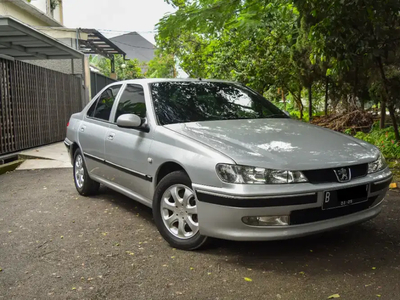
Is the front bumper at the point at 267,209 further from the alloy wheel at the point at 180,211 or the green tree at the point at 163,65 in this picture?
the green tree at the point at 163,65

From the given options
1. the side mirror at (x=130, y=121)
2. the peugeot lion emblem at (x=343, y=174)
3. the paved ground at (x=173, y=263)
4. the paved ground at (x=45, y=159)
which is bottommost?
the paved ground at (x=45, y=159)

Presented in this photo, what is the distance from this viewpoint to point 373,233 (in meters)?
4.12

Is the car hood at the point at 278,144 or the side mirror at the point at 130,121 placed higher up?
the side mirror at the point at 130,121

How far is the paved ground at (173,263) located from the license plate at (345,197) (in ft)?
1.60

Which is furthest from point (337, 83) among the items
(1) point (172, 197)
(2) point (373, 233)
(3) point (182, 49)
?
(3) point (182, 49)

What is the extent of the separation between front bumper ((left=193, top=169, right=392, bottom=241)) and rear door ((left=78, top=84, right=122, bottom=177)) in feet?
7.03

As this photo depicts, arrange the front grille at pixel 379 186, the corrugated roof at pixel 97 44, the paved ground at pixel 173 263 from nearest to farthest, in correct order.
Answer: the paved ground at pixel 173 263
the front grille at pixel 379 186
the corrugated roof at pixel 97 44

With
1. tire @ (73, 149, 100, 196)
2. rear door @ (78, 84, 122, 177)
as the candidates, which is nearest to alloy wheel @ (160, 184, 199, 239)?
rear door @ (78, 84, 122, 177)

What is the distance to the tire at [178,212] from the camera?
11.9 feet

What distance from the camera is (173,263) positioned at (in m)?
3.45

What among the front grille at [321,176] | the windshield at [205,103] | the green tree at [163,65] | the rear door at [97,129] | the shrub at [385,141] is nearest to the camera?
the front grille at [321,176]

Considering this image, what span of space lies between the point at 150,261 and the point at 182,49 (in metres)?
24.8

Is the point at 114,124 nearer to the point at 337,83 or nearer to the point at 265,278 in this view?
the point at 265,278

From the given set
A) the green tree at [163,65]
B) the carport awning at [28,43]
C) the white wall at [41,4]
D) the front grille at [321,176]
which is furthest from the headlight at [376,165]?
the green tree at [163,65]
